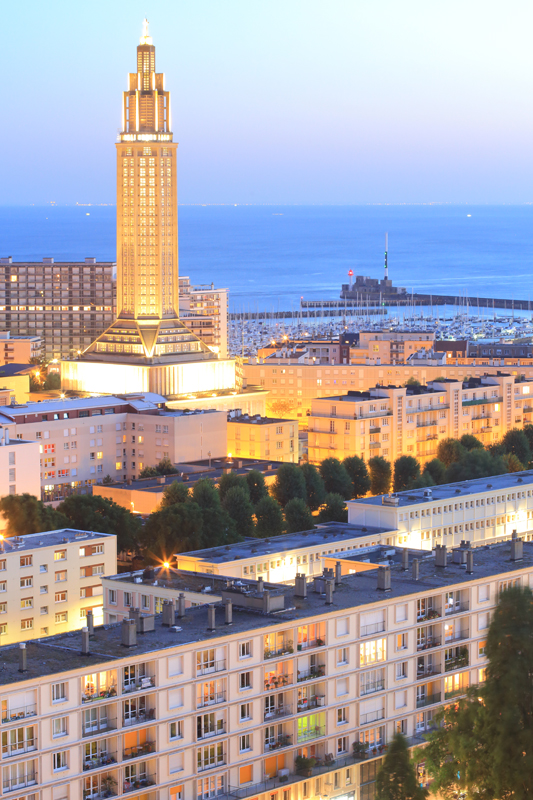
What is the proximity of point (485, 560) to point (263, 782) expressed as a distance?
726 centimetres

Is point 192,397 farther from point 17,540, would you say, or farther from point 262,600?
point 262,600

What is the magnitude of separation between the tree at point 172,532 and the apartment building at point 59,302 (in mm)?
59457

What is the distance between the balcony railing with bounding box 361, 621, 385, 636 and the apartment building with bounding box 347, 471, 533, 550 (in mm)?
14872

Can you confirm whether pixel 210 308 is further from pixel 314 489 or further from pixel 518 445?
pixel 314 489

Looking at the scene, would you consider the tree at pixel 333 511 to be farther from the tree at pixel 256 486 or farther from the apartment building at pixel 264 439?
the apartment building at pixel 264 439

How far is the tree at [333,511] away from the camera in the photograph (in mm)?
46750

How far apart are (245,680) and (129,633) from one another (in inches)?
91.7

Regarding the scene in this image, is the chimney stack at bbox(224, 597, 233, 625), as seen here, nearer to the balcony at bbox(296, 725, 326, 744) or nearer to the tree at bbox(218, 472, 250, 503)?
the balcony at bbox(296, 725, 326, 744)

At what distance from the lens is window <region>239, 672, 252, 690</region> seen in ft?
73.8

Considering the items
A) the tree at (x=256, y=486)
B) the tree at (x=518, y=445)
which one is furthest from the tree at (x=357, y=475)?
the tree at (x=518, y=445)

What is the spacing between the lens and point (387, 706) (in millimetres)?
24781

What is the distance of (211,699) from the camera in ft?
72.5

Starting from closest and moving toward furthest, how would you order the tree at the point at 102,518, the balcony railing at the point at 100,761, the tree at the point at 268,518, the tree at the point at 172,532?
1. the balcony railing at the point at 100,761
2. the tree at the point at 172,532
3. the tree at the point at 102,518
4. the tree at the point at 268,518

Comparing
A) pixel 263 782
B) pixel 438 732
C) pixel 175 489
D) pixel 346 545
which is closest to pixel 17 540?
pixel 346 545
